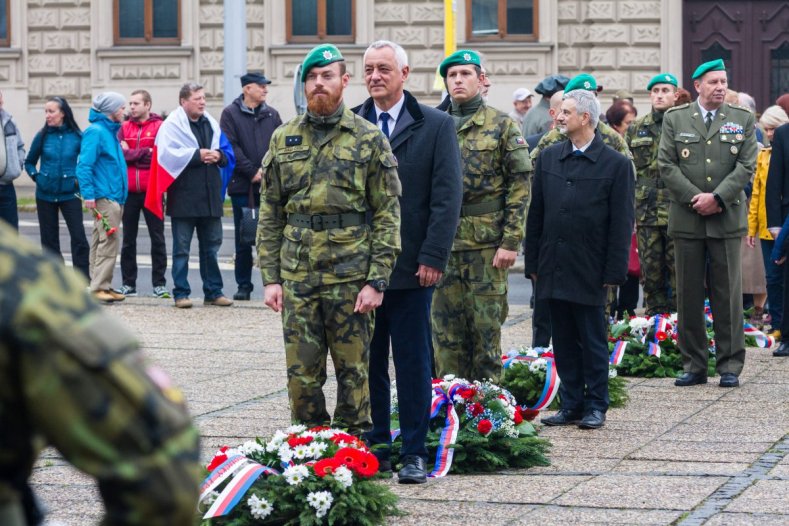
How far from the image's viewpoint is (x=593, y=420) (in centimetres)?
787

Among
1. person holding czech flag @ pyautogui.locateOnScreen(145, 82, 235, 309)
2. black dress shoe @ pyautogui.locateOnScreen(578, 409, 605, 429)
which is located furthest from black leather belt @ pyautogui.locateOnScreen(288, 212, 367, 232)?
person holding czech flag @ pyautogui.locateOnScreen(145, 82, 235, 309)

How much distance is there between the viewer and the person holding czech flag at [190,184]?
1346 centimetres

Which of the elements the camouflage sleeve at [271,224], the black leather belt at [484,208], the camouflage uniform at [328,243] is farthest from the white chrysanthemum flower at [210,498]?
the black leather belt at [484,208]

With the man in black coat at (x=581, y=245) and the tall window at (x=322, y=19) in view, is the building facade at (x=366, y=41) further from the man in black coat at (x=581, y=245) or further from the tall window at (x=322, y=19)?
the man in black coat at (x=581, y=245)

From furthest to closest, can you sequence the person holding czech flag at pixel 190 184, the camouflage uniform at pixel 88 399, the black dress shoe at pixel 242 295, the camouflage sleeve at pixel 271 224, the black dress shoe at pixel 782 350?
the black dress shoe at pixel 242 295 < the person holding czech flag at pixel 190 184 < the black dress shoe at pixel 782 350 < the camouflage sleeve at pixel 271 224 < the camouflage uniform at pixel 88 399

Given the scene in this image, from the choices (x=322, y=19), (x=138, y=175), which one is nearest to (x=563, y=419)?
(x=138, y=175)

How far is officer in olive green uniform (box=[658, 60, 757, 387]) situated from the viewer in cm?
937

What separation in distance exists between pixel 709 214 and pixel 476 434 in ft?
10.3

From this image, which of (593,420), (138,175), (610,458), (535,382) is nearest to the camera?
(610,458)

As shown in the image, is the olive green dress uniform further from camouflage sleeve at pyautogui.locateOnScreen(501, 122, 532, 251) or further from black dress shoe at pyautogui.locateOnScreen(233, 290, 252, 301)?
black dress shoe at pyautogui.locateOnScreen(233, 290, 252, 301)

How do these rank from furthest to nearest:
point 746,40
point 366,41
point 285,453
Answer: point 366,41, point 746,40, point 285,453

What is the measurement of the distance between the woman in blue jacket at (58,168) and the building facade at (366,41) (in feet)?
47.5

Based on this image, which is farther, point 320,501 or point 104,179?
point 104,179

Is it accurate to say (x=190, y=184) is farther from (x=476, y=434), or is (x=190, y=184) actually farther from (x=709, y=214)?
(x=476, y=434)
